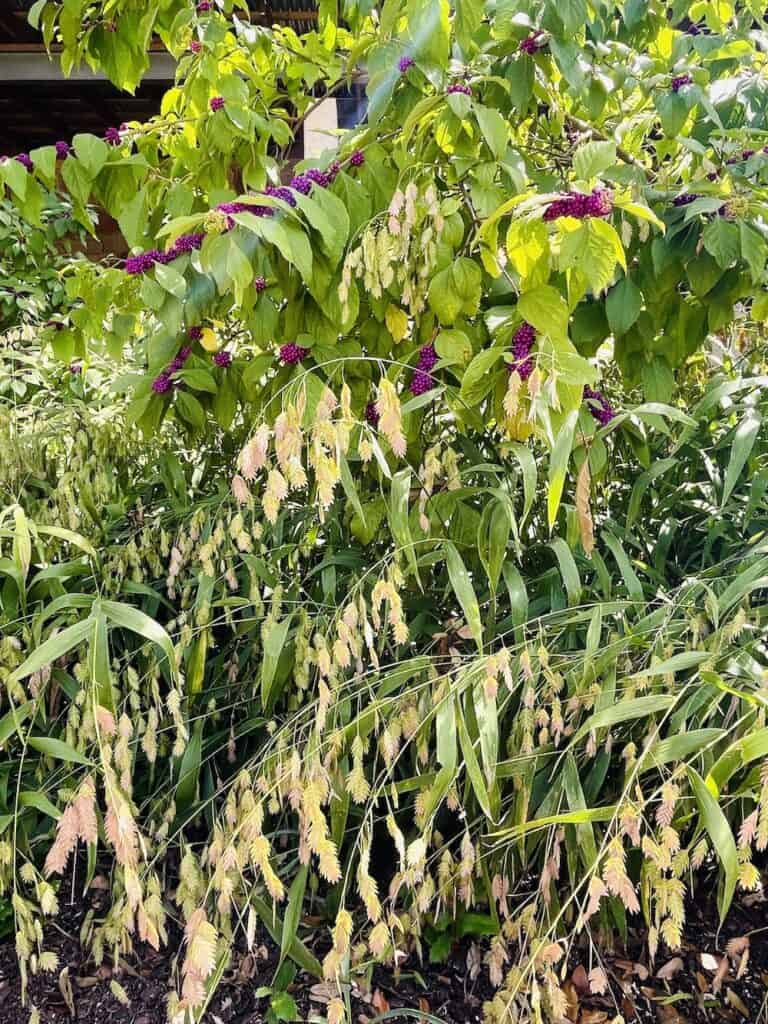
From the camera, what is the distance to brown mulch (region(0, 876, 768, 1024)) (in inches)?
39.3

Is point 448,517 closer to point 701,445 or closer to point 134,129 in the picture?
point 701,445

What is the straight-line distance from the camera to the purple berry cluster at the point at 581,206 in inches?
30.3

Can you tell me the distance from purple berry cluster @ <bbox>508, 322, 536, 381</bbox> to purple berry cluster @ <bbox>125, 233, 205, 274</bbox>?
0.45 metres

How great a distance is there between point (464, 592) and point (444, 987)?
1.79ft

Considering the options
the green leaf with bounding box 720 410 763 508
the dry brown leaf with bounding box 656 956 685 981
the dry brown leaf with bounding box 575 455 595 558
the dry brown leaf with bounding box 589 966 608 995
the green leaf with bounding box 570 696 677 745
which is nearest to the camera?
the dry brown leaf with bounding box 589 966 608 995

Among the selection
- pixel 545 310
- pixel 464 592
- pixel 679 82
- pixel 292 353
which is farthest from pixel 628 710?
pixel 679 82

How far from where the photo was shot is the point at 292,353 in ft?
3.71

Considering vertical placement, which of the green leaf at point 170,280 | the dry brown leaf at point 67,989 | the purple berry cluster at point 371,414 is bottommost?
the dry brown leaf at point 67,989

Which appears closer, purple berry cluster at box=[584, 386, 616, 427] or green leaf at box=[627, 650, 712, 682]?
green leaf at box=[627, 650, 712, 682]

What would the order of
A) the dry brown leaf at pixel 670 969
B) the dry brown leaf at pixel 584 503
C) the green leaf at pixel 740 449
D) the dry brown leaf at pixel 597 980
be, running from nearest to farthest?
the dry brown leaf at pixel 597 980, the dry brown leaf at pixel 584 503, the dry brown leaf at pixel 670 969, the green leaf at pixel 740 449

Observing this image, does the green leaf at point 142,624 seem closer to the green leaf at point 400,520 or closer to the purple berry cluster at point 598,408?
the green leaf at point 400,520

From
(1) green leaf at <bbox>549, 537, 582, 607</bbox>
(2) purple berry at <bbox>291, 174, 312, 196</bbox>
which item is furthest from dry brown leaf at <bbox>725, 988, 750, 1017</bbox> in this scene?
(2) purple berry at <bbox>291, 174, 312, 196</bbox>

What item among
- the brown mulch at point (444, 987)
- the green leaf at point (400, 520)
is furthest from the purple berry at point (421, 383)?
the brown mulch at point (444, 987)

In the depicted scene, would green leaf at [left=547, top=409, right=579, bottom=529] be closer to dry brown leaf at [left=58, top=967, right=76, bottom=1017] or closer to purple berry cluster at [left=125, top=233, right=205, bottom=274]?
purple berry cluster at [left=125, top=233, right=205, bottom=274]
